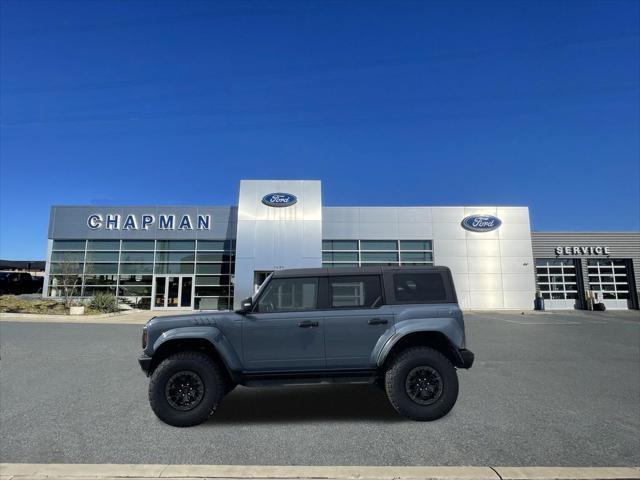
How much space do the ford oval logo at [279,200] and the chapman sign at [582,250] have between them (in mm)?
19865

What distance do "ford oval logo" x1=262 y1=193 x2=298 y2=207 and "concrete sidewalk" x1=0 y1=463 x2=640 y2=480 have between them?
70.1ft

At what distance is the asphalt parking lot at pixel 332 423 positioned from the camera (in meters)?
3.71

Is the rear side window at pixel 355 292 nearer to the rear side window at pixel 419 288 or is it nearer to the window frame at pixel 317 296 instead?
the window frame at pixel 317 296

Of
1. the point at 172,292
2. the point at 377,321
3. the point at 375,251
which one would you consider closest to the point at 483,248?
the point at 375,251

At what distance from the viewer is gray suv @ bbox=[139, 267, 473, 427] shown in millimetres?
4523

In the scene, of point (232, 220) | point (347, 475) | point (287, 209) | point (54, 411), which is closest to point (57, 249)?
point (232, 220)

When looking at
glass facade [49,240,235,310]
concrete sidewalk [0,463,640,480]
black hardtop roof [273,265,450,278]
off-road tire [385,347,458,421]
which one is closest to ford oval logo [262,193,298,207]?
glass facade [49,240,235,310]

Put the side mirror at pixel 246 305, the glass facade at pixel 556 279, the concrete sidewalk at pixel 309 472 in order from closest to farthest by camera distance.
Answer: the concrete sidewalk at pixel 309 472 < the side mirror at pixel 246 305 < the glass facade at pixel 556 279

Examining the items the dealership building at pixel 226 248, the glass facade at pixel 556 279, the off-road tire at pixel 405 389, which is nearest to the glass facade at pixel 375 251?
the dealership building at pixel 226 248

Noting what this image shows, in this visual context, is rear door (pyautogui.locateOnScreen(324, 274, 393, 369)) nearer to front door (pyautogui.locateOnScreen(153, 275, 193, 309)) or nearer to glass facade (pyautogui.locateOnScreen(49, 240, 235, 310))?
glass facade (pyautogui.locateOnScreen(49, 240, 235, 310))

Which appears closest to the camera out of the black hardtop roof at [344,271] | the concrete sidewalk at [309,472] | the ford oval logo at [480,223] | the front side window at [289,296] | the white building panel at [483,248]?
the concrete sidewalk at [309,472]

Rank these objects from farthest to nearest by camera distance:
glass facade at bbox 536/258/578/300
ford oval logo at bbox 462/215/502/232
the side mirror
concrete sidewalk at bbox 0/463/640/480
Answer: glass facade at bbox 536/258/578/300 < ford oval logo at bbox 462/215/502/232 < the side mirror < concrete sidewalk at bbox 0/463/640/480

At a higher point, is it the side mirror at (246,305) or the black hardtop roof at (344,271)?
the black hardtop roof at (344,271)

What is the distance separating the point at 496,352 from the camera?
9.49m
